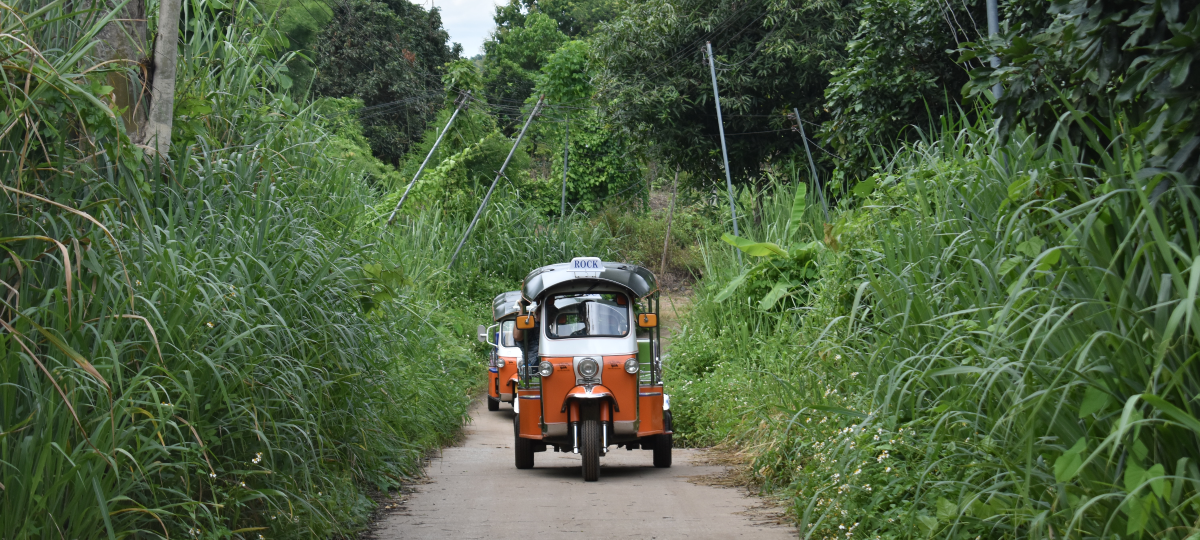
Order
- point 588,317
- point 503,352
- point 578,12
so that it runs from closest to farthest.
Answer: point 588,317 → point 503,352 → point 578,12

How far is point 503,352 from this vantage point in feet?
49.5

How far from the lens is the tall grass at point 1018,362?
10.8 ft

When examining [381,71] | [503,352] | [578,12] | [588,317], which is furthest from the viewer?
[578,12]

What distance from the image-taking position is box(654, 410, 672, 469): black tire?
9734 mm

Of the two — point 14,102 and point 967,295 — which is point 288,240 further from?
point 967,295

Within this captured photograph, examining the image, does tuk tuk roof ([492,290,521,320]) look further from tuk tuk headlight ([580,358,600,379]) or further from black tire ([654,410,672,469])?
tuk tuk headlight ([580,358,600,379])

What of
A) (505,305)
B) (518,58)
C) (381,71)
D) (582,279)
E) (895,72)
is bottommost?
(582,279)

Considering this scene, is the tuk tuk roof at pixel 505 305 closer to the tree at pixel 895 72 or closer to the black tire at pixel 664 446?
the black tire at pixel 664 446

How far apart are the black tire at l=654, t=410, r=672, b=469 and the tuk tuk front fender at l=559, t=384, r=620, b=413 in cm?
69

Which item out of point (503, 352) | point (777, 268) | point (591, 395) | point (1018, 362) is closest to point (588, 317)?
point (591, 395)

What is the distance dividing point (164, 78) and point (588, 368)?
5.13m

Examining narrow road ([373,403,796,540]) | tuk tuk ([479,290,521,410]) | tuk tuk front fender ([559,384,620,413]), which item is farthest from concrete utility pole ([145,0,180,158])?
tuk tuk ([479,290,521,410])

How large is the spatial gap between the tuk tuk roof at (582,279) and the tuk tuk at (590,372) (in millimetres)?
10

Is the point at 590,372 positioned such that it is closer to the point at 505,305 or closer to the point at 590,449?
the point at 590,449
